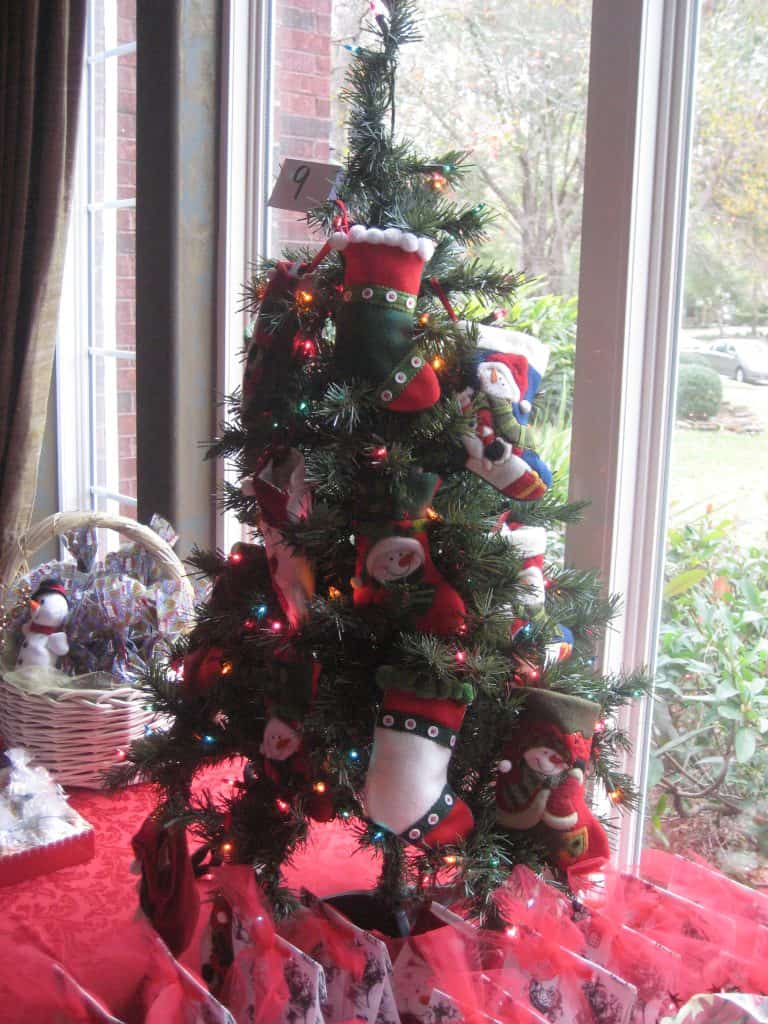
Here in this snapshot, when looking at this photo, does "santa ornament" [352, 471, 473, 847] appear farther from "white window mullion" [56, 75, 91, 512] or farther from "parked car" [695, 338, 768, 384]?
"white window mullion" [56, 75, 91, 512]

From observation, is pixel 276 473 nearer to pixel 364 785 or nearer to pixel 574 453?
pixel 364 785

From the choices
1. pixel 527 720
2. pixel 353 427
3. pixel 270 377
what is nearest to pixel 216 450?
pixel 270 377

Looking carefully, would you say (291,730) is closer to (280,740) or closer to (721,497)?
(280,740)

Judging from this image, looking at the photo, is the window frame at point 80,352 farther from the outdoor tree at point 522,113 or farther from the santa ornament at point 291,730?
the santa ornament at point 291,730

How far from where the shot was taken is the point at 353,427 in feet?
3.18

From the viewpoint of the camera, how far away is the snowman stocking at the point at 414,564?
938 millimetres

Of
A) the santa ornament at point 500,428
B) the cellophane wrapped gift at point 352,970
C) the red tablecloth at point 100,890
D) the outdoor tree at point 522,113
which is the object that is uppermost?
the outdoor tree at point 522,113

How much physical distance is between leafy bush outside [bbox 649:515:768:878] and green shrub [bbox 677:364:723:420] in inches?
5.4

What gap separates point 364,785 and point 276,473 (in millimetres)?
329

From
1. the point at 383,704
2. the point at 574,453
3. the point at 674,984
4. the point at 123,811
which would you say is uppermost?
the point at 574,453

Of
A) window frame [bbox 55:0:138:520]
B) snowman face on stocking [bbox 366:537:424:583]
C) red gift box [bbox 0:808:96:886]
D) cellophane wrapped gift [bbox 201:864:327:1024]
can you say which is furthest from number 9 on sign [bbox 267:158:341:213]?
window frame [bbox 55:0:138:520]

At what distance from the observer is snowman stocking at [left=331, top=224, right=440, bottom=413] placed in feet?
3.06

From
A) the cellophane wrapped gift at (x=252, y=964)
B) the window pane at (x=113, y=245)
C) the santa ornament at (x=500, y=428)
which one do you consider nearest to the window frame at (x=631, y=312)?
the santa ornament at (x=500, y=428)

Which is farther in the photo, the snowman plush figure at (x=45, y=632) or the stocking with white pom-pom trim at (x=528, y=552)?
the snowman plush figure at (x=45, y=632)
